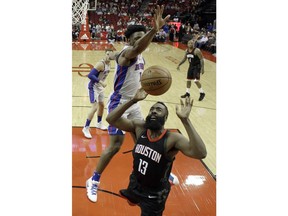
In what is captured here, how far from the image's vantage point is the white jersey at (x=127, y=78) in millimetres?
3506

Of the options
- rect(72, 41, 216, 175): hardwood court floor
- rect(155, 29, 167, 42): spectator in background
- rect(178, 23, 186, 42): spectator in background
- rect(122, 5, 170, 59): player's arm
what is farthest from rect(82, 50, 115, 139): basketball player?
rect(155, 29, 167, 42): spectator in background

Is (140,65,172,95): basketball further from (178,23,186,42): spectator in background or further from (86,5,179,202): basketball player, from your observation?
(178,23,186,42): spectator in background

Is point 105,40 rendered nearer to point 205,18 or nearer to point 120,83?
point 205,18

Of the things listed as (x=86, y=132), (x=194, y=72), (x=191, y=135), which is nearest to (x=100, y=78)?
(x=86, y=132)

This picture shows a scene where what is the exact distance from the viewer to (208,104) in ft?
24.6

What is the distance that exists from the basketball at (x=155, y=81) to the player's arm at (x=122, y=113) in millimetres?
220

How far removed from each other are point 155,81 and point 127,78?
719 millimetres

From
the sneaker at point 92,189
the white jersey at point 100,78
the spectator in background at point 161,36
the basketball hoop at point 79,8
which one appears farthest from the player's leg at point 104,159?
the spectator in background at point 161,36

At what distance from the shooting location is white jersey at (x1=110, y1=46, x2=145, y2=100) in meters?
3.51

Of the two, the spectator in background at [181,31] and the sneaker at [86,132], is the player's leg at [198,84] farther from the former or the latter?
the spectator in background at [181,31]

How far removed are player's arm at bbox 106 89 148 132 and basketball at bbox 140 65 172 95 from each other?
0.22 metres

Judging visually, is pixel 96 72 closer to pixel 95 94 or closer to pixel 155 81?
pixel 95 94

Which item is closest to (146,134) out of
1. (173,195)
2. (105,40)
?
(173,195)

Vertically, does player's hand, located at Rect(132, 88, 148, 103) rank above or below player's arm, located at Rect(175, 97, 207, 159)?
above
